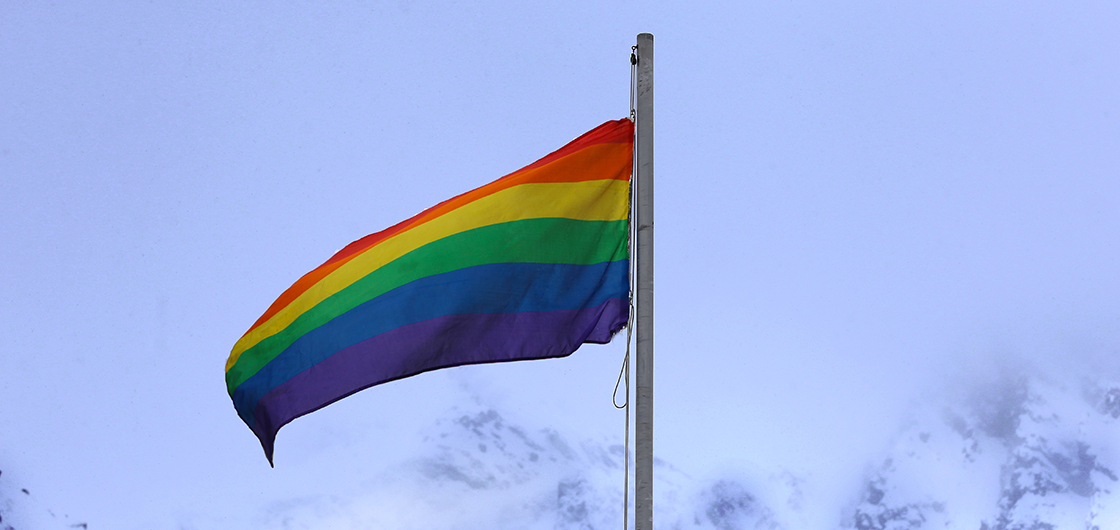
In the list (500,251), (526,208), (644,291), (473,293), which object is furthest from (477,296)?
(644,291)

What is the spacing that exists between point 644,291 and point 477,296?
1618 mm

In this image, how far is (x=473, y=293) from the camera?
30.2 ft

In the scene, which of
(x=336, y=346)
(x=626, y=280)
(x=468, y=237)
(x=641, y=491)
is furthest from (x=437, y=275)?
(x=641, y=491)

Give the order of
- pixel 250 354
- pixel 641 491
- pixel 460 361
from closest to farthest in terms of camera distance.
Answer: pixel 641 491, pixel 460 361, pixel 250 354

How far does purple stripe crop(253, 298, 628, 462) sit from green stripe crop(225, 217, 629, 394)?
46 centimetres

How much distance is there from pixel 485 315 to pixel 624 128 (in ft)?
6.84

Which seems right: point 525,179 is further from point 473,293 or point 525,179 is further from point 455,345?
point 455,345

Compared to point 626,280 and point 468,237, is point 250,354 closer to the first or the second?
point 468,237

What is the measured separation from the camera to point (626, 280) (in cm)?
918

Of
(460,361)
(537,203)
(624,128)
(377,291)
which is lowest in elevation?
(460,361)

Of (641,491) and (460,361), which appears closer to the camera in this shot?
(641,491)

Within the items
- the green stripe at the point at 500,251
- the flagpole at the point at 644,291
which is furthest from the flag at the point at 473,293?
the flagpole at the point at 644,291

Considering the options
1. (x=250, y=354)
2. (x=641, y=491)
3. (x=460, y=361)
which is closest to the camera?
(x=641, y=491)

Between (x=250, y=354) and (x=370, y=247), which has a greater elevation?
(x=370, y=247)
